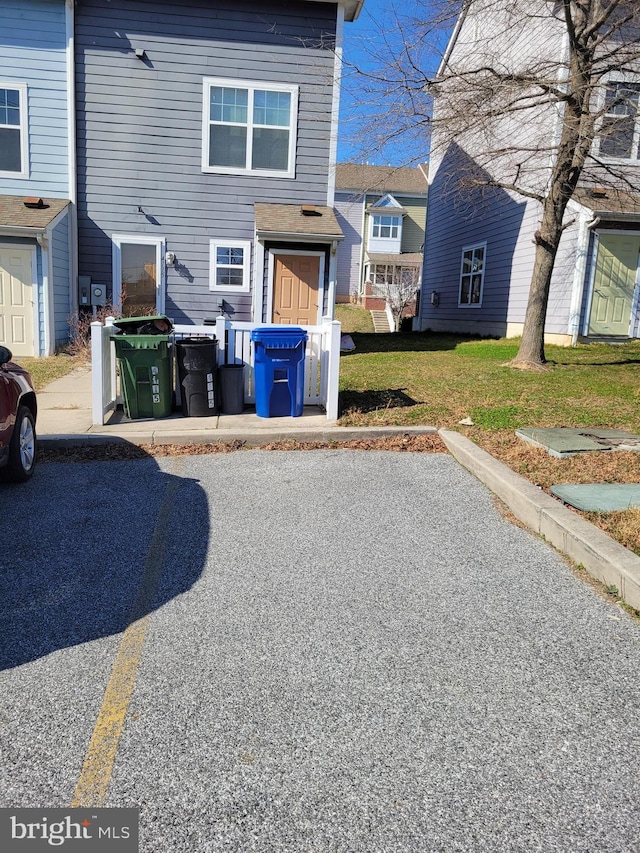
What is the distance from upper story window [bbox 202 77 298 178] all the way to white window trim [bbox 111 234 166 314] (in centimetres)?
199

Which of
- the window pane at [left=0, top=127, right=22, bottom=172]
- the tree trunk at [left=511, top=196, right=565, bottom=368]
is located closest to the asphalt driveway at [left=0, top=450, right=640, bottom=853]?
the tree trunk at [left=511, top=196, right=565, bottom=368]

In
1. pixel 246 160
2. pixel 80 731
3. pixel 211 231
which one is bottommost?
pixel 80 731

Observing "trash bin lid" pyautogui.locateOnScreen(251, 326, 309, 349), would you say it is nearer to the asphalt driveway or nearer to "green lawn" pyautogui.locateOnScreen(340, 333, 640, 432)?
"green lawn" pyautogui.locateOnScreen(340, 333, 640, 432)

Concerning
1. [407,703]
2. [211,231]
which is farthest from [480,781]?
[211,231]

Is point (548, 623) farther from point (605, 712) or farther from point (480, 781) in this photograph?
point (480, 781)

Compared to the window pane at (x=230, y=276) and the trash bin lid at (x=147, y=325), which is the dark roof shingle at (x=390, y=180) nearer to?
the window pane at (x=230, y=276)

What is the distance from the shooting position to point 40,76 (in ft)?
46.4

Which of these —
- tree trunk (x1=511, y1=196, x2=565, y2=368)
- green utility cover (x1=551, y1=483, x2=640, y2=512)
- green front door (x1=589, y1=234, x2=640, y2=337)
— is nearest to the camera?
green utility cover (x1=551, y1=483, x2=640, y2=512)

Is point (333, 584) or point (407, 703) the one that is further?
point (333, 584)

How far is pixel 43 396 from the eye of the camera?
959 centimetres

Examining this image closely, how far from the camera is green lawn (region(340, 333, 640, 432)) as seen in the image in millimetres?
8031

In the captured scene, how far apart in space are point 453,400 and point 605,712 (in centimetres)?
649

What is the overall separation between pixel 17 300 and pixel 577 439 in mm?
11914

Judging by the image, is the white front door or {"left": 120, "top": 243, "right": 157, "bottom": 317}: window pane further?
{"left": 120, "top": 243, "right": 157, "bottom": 317}: window pane
